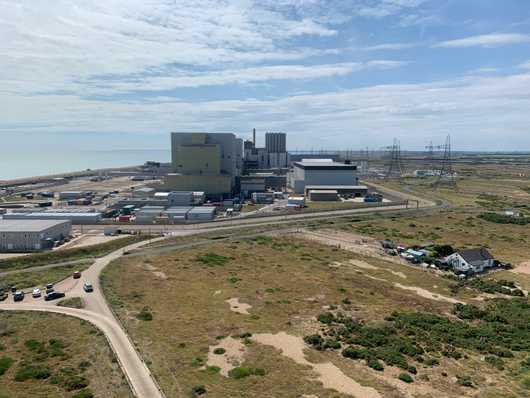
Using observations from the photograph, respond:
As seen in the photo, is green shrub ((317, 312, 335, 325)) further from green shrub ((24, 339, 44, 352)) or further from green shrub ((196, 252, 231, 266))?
green shrub ((24, 339, 44, 352))

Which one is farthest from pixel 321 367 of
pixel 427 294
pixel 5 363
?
pixel 5 363

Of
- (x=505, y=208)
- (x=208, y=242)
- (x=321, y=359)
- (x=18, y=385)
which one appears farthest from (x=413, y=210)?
(x=18, y=385)

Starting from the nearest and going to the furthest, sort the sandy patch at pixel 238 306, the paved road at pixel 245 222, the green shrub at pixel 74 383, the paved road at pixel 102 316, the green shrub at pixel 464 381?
1. the green shrub at pixel 74 383
2. the paved road at pixel 102 316
3. the green shrub at pixel 464 381
4. the sandy patch at pixel 238 306
5. the paved road at pixel 245 222

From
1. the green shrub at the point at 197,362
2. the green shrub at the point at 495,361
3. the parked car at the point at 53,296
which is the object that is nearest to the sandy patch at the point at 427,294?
the green shrub at the point at 495,361

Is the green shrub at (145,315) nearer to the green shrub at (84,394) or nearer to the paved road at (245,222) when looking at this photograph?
the green shrub at (84,394)

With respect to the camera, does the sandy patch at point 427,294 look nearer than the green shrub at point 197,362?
No

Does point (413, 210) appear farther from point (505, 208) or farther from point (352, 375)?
point (352, 375)

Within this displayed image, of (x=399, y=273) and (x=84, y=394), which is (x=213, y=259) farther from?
(x=84, y=394)
